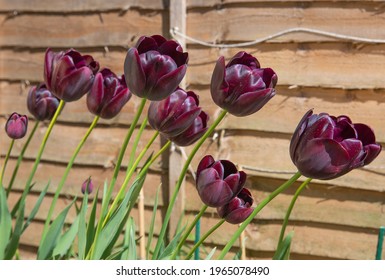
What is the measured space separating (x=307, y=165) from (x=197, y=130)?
15 cm

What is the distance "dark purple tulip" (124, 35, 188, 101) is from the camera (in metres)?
0.58

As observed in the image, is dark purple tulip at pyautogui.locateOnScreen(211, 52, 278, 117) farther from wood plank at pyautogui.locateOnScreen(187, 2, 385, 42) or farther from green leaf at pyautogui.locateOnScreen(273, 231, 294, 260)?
wood plank at pyautogui.locateOnScreen(187, 2, 385, 42)

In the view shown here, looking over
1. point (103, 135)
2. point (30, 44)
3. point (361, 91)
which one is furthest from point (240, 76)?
point (30, 44)

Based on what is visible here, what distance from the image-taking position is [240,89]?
56 cm

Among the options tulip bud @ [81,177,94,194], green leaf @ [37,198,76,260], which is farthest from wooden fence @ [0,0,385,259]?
green leaf @ [37,198,76,260]

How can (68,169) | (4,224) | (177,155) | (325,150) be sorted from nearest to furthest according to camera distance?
(325,150)
(68,169)
(4,224)
(177,155)

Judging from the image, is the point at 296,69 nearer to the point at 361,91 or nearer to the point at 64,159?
the point at 361,91

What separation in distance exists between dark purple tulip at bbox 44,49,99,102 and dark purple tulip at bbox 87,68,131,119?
1cm

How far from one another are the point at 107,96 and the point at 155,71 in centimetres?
14

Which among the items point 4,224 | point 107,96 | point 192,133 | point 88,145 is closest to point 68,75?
point 107,96

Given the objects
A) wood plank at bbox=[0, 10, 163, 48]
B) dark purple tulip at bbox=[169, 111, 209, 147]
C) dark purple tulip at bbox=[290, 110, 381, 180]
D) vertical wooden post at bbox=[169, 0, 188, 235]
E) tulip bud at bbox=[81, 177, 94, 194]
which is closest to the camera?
dark purple tulip at bbox=[290, 110, 381, 180]

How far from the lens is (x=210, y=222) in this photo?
6.87 feet

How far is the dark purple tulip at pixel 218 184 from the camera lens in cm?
57

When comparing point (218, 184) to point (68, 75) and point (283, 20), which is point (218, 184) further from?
point (283, 20)
